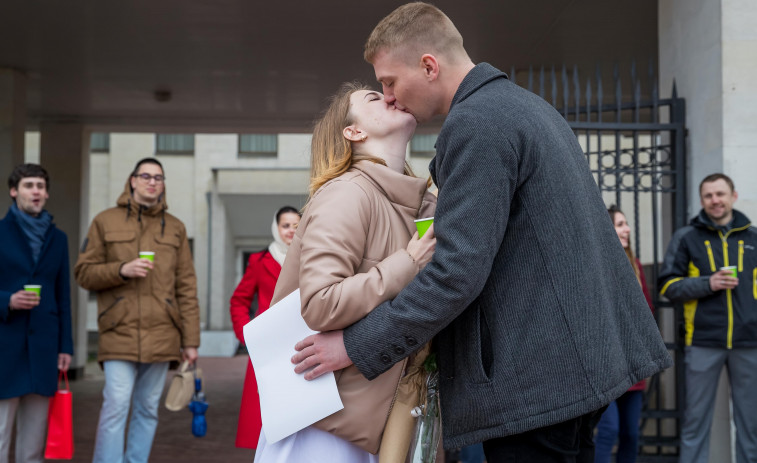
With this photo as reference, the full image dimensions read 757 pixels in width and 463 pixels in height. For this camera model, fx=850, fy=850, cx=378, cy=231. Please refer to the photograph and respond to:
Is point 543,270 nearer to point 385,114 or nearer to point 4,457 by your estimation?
point 385,114

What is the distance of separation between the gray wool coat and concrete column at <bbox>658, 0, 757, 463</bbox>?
3.75m

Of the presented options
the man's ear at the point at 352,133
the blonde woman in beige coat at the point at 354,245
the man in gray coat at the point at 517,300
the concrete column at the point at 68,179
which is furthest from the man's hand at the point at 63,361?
the concrete column at the point at 68,179

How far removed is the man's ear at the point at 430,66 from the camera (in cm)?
230

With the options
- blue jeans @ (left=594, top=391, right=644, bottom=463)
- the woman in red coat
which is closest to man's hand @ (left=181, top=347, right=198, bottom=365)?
the woman in red coat

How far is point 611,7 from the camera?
28.7 feet

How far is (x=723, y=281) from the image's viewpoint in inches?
211

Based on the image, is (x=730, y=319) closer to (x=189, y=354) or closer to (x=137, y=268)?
(x=189, y=354)

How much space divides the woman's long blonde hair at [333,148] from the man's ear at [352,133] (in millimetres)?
23

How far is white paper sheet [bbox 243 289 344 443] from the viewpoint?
227 cm

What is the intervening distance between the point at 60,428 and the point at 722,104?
4603 mm

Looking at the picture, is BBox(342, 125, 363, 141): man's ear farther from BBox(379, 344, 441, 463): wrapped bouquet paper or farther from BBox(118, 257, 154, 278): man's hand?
BBox(118, 257, 154, 278): man's hand

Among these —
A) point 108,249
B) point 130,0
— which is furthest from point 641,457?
point 130,0

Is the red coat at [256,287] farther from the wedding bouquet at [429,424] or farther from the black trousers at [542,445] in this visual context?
the black trousers at [542,445]

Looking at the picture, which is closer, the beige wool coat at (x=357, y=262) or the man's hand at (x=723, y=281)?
the beige wool coat at (x=357, y=262)
